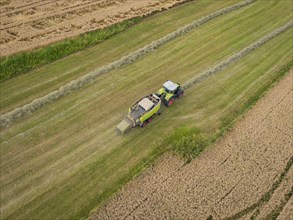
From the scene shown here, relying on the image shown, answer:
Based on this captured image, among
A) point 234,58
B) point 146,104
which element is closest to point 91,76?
point 146,104

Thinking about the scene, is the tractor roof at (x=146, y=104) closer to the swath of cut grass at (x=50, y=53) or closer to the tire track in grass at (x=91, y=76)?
the tire track in grass at (x=91, y=76)

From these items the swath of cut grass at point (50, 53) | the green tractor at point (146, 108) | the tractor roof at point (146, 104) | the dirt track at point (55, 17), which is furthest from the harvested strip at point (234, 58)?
the dirt track at point (55, 17)

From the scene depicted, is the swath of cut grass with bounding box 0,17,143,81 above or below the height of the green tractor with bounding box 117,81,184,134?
above

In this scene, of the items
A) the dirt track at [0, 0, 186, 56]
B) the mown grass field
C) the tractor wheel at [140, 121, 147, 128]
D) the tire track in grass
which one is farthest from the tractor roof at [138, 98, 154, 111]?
the dirt track at [0, 0, 186, 56]

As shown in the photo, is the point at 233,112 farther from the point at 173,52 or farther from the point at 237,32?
the point at 237,32

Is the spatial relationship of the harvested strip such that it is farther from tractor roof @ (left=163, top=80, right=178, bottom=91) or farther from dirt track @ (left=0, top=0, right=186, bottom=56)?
dirt track @ (left=0, top=0, right=186, bottom=56)

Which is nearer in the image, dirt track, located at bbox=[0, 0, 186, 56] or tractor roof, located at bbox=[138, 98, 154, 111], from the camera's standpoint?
tractor roof, located at bbox=[138, 98, 154, 111]

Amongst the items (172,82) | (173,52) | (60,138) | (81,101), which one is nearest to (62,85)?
(81,101)
